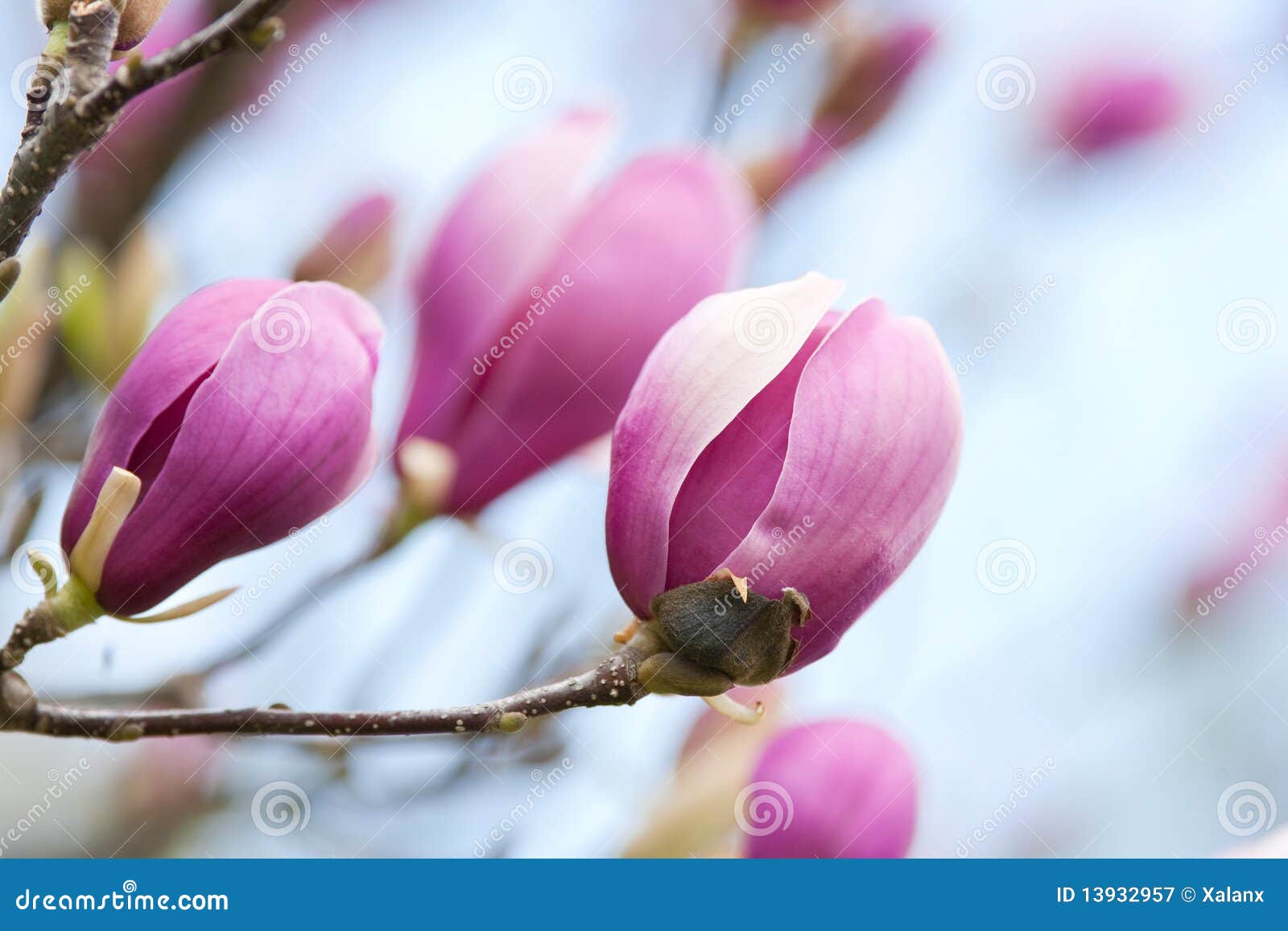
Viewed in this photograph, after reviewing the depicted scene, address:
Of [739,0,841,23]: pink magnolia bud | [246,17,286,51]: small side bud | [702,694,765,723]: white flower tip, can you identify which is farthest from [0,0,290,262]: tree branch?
[739,0,841,23]: pink magnolia bud

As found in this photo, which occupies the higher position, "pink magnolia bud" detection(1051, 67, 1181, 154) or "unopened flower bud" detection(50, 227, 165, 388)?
"pink magnolia bud" detection(1051, 67, 1181, 154)

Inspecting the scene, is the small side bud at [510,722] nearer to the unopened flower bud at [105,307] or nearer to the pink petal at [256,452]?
the pink petal at [256,452]

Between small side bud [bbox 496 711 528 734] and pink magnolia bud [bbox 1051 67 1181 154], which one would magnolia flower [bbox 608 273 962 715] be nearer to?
small side bud [bbox 496 711 528 734]

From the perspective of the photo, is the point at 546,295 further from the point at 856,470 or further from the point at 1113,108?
the point at 1113,108

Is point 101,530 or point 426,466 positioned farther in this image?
point 426,466

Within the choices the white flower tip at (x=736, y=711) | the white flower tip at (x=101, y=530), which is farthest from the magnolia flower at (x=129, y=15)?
the white flower tip at (x=736, y=711)

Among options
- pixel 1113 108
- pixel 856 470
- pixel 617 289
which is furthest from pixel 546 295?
pixel 1113 108

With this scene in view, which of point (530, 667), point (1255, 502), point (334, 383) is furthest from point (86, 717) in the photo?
point (1255, 502)
